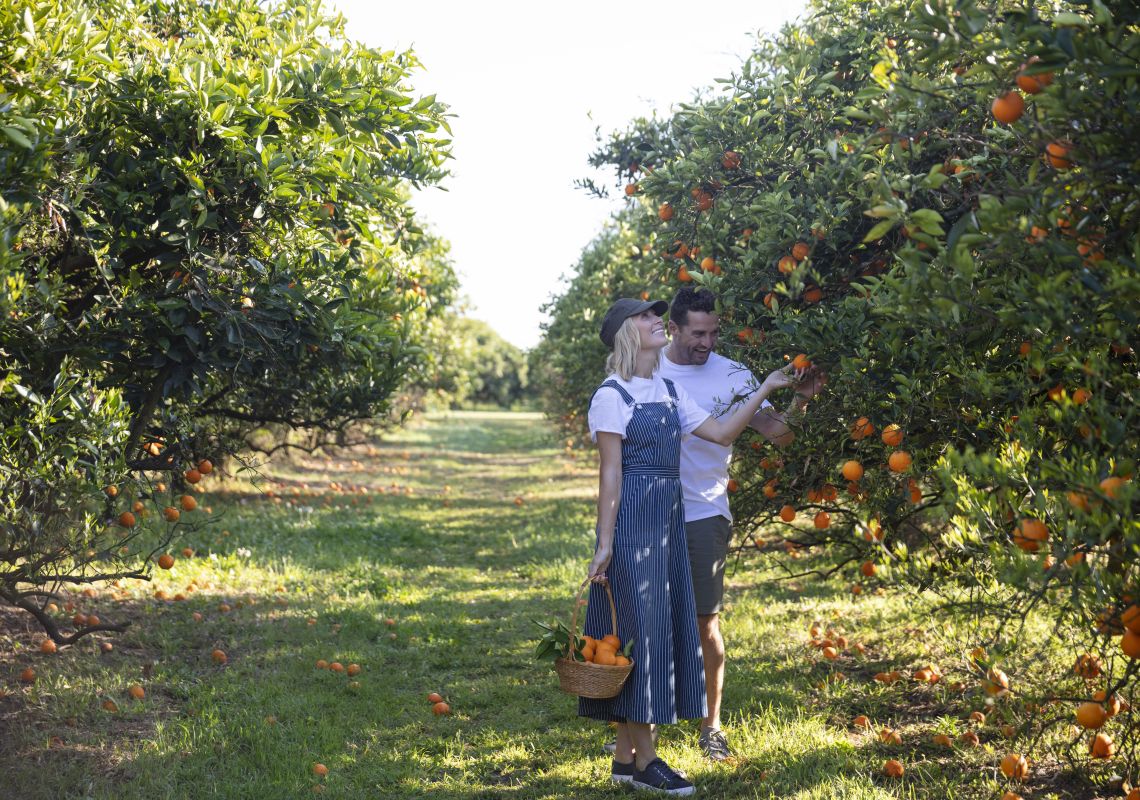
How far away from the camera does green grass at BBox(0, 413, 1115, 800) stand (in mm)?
4578

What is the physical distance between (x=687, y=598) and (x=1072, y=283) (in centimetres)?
263

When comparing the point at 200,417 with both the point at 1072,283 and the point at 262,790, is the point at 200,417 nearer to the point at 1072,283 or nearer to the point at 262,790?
the point at 262,790

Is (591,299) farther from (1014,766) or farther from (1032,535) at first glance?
(1032,535)

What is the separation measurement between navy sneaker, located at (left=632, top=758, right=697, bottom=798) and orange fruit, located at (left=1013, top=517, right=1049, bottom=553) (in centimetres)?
233

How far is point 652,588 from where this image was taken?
14.9ft

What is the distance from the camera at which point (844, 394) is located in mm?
3877

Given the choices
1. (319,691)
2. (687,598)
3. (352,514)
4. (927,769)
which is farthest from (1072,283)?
(352,514)

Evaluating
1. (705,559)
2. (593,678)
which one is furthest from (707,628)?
(593,678)

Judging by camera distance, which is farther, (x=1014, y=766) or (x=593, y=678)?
(x=593, y=678)

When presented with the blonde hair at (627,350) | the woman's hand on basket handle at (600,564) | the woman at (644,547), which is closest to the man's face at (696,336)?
the woman at (644,547)

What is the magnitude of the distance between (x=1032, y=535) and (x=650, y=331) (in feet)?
7.68

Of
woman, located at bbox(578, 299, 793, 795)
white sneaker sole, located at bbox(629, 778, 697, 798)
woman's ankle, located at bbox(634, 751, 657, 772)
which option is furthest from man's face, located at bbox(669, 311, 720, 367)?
white sneaker sole, located at bbox(629, 778, 697, 798)

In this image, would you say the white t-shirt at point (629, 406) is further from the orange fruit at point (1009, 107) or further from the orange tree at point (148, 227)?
the orange fruit at point (1009, 107)

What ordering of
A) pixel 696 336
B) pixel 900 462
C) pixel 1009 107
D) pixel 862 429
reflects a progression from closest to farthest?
pixel 1009 107, pixel 900 462, pixel 862 429, pixel 696 336
